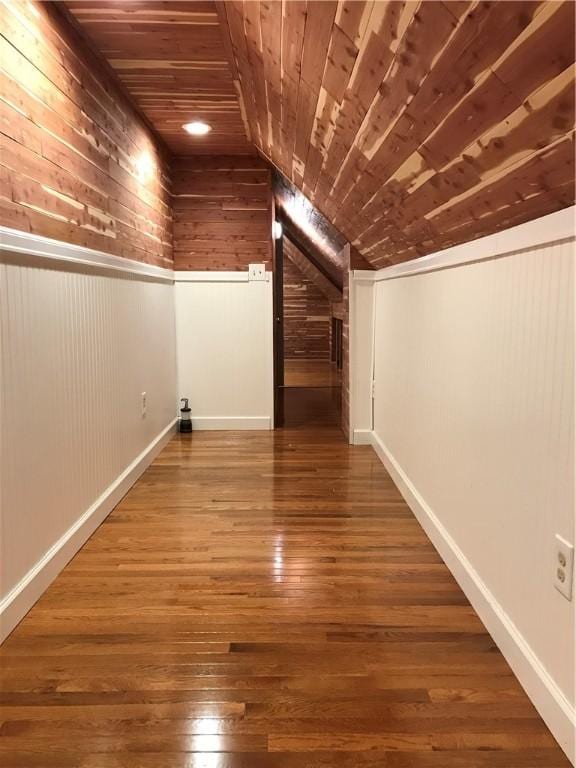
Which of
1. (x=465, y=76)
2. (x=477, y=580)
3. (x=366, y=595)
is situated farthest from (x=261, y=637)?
(x=465, y=76)

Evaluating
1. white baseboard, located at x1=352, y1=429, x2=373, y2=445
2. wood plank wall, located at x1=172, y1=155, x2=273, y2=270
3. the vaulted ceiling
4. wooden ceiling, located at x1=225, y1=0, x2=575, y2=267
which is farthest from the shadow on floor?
wooden ceiling, located at x1=225, y1=0, x2=575, y2=267

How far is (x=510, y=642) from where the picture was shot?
1612mm

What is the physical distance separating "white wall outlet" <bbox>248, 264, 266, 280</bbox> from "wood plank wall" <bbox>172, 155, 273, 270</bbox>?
45 millimetres

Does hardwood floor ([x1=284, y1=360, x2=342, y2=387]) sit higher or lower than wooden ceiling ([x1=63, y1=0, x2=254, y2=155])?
lower

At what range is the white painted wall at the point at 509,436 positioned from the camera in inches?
52.7

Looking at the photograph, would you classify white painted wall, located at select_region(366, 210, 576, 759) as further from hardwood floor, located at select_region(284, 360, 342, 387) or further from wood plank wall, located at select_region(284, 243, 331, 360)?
wood plank wall, located at select_region(284, 243, 331, 360)

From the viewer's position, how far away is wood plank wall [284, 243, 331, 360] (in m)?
9.67

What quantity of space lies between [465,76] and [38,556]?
6.66 ft

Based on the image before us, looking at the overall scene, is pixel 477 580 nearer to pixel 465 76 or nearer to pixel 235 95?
pixel 465 76

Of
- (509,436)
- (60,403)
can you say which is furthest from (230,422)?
(509,436)

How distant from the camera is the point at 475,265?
1952 mm

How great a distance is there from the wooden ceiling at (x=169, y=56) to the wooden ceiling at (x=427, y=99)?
0.18 m

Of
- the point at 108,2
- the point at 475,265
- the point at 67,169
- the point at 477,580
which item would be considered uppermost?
the point at 108,2

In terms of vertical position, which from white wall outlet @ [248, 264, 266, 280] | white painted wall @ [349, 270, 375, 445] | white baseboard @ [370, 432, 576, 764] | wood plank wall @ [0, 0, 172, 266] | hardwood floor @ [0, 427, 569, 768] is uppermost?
wood plank wall @ [0, 0, 172, 266]
